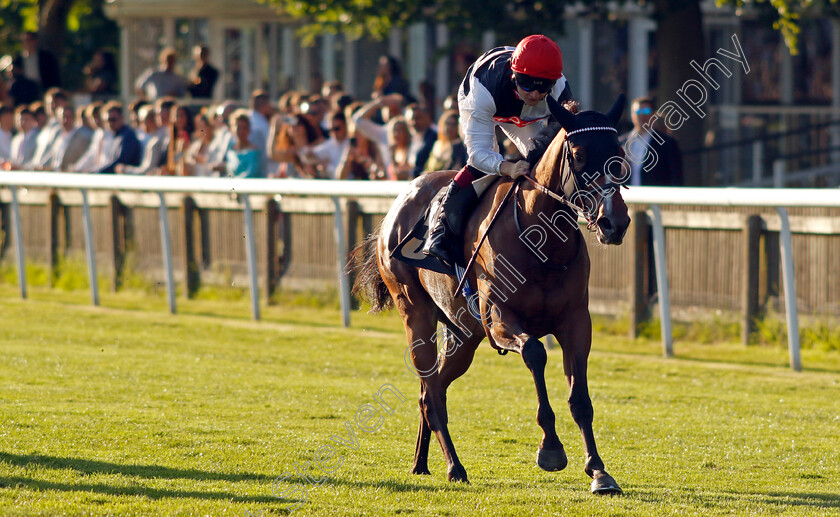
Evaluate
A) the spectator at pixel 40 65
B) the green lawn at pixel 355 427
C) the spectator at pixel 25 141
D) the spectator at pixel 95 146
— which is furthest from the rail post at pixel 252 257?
the spectator at pixel 40 65

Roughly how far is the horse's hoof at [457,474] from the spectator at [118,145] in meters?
9.27

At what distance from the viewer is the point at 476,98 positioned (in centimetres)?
584

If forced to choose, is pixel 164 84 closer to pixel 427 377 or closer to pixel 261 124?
pixel 261 124

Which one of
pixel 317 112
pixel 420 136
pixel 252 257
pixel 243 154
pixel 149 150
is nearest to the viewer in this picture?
pixel 252 257

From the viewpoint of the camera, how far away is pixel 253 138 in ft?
42.4

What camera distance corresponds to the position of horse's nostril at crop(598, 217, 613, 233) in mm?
4988

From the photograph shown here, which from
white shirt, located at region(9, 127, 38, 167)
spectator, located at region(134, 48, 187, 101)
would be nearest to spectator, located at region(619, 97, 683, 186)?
white shirt, located at region(9, 127, 38, 167)

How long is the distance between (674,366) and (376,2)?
802cm

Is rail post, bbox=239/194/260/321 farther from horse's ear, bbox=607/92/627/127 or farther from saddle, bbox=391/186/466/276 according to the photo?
horse's ear, bbox=607/92/627/127

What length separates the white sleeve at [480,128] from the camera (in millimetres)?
5816

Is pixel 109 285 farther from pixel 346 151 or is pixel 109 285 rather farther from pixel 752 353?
pixel 752 353

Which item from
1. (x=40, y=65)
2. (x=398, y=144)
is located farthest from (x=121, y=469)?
(x=40, y=65)

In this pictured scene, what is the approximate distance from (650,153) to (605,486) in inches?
236

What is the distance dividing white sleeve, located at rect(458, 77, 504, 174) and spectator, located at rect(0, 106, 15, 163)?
11705mm
